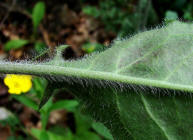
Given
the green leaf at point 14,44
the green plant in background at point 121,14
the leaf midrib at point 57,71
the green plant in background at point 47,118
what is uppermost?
the green plant in background at point 121,14

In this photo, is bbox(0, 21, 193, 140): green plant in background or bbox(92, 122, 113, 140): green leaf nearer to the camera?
bbox(0, 21, 193, 140): green plant in background

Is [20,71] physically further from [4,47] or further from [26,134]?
[4,47]

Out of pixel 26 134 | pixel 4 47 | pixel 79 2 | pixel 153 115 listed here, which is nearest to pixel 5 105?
pixel 26 134

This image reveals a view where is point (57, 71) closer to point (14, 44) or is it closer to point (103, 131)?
point (103, 131)

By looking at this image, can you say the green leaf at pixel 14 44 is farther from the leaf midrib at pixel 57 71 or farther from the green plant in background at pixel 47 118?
the leaf midrib at pixel 57 71

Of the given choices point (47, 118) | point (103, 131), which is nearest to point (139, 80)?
point (103, 131)

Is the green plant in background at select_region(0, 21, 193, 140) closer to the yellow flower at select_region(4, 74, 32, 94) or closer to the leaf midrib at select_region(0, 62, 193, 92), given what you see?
the leaf midrib at select_region(0, 62, 193, 92)

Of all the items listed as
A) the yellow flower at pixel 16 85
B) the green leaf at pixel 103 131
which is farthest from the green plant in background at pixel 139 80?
the yellow flower at pixel 16 85

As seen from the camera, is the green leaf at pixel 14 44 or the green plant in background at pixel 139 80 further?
the green leaf at pixel 14 44

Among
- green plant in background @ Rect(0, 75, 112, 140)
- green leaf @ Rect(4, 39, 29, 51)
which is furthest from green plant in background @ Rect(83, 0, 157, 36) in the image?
green plant in background @ Rect(0, 75, 112, 140)
